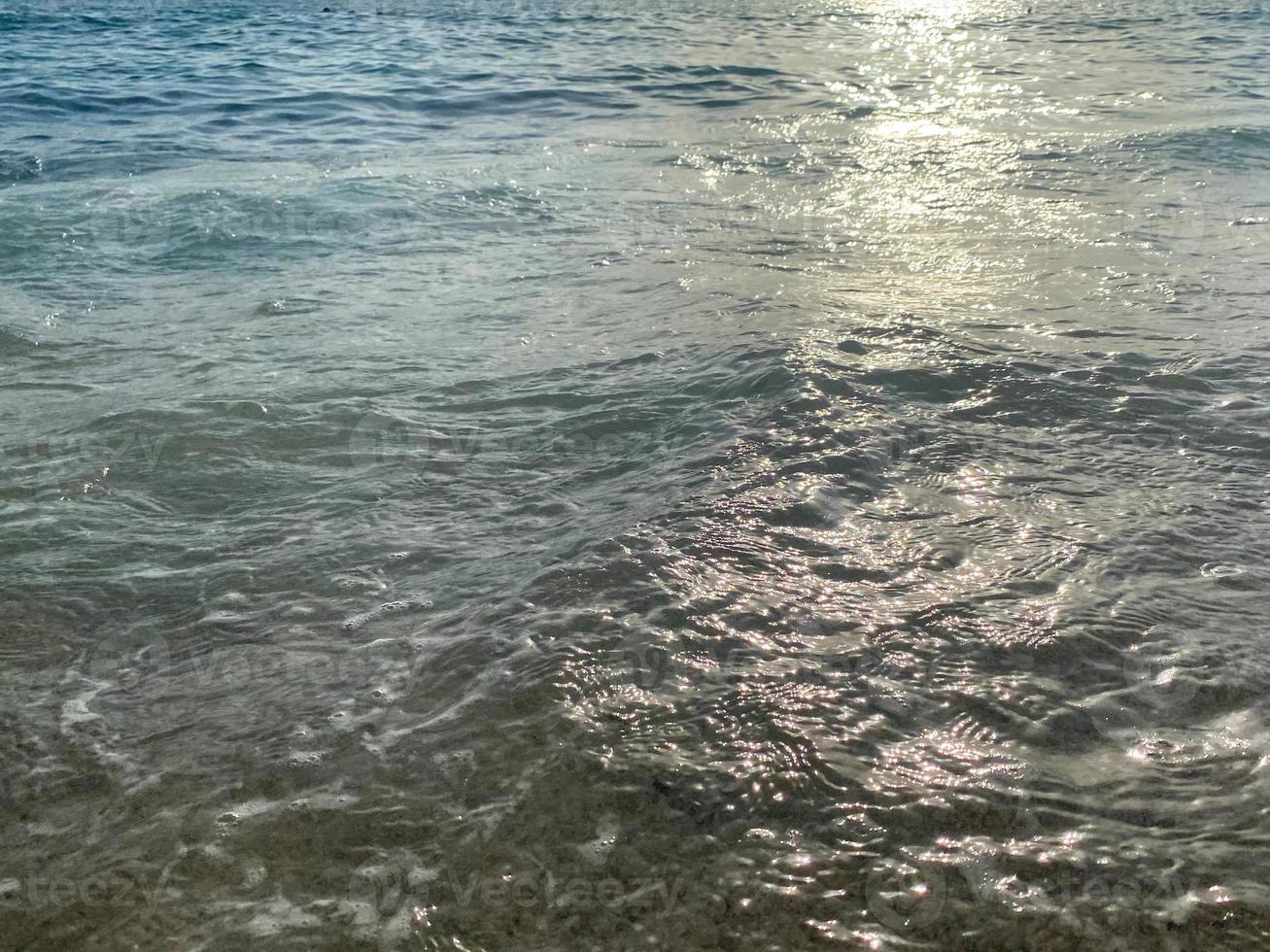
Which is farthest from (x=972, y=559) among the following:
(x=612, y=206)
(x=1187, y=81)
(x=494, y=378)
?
(x=1187, y=81)

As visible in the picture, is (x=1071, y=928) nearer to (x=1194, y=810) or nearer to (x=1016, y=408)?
(x=1194, y=810)

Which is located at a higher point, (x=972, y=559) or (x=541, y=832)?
(x=972, y=559)

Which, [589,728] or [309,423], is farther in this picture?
[309,423]

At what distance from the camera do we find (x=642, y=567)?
11.2 ft

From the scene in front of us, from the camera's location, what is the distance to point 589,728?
9.11ft

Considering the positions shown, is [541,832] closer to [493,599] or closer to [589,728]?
[589,728]

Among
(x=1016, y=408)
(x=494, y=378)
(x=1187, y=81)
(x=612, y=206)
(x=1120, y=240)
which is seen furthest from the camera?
(x=1187, y=81)

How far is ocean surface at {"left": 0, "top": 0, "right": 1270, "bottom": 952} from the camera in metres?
2.36

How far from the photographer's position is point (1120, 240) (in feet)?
22.3

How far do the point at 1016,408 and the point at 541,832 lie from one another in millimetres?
2834

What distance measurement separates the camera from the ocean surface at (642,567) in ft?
7.75

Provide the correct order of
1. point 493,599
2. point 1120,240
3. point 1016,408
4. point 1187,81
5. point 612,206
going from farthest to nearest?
point 1187,81, point 612,206, point 1120,240, point 1016,408, point 493,599

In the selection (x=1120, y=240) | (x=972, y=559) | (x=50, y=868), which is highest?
(x=1120, y=240)

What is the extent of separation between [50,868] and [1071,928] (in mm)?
2162
